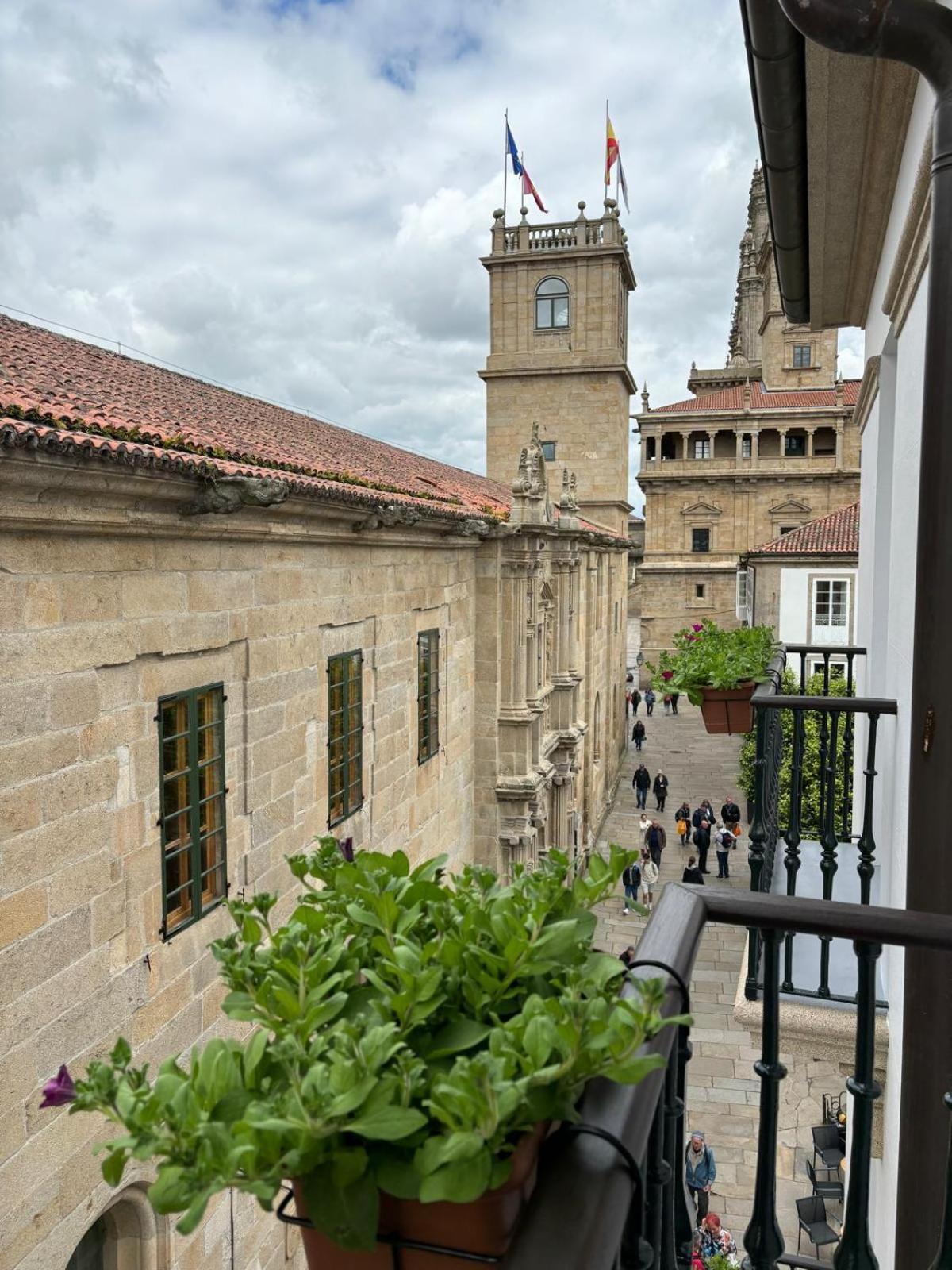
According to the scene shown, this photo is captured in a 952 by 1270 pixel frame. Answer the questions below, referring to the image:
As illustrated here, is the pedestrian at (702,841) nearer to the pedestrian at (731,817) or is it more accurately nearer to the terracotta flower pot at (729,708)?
the pedestrian at (731,817)

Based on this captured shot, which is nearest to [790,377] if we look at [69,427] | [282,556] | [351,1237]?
[282,556]

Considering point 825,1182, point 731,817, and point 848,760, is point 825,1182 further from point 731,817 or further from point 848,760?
point 731,817

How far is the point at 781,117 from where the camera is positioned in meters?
3.98

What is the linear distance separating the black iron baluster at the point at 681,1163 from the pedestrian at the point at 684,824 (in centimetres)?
2217

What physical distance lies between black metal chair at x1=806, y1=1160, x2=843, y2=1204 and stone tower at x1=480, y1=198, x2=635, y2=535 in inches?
1000

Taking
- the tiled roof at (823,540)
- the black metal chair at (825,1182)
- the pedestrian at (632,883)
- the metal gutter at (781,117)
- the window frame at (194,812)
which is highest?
the metal gutter at (781,117)

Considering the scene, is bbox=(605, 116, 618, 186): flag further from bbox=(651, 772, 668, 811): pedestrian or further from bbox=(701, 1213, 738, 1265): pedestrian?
bbox=(701, 1213, 738, 1265): pedestrian

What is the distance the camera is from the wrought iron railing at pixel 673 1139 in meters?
1.20

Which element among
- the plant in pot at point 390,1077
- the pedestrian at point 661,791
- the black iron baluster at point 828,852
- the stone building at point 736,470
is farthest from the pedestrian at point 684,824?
the plant in pot at point 390,1077

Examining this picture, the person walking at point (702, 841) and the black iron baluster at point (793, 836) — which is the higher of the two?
the black iron baluster at point (793, 836)

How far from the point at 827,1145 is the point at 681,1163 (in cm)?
1161

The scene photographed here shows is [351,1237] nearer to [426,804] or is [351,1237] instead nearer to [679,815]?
[426,804]

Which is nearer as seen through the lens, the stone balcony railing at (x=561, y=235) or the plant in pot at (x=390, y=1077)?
the plant in pot at (x=390, y=1077)

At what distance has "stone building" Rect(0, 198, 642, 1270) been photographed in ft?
18.2
